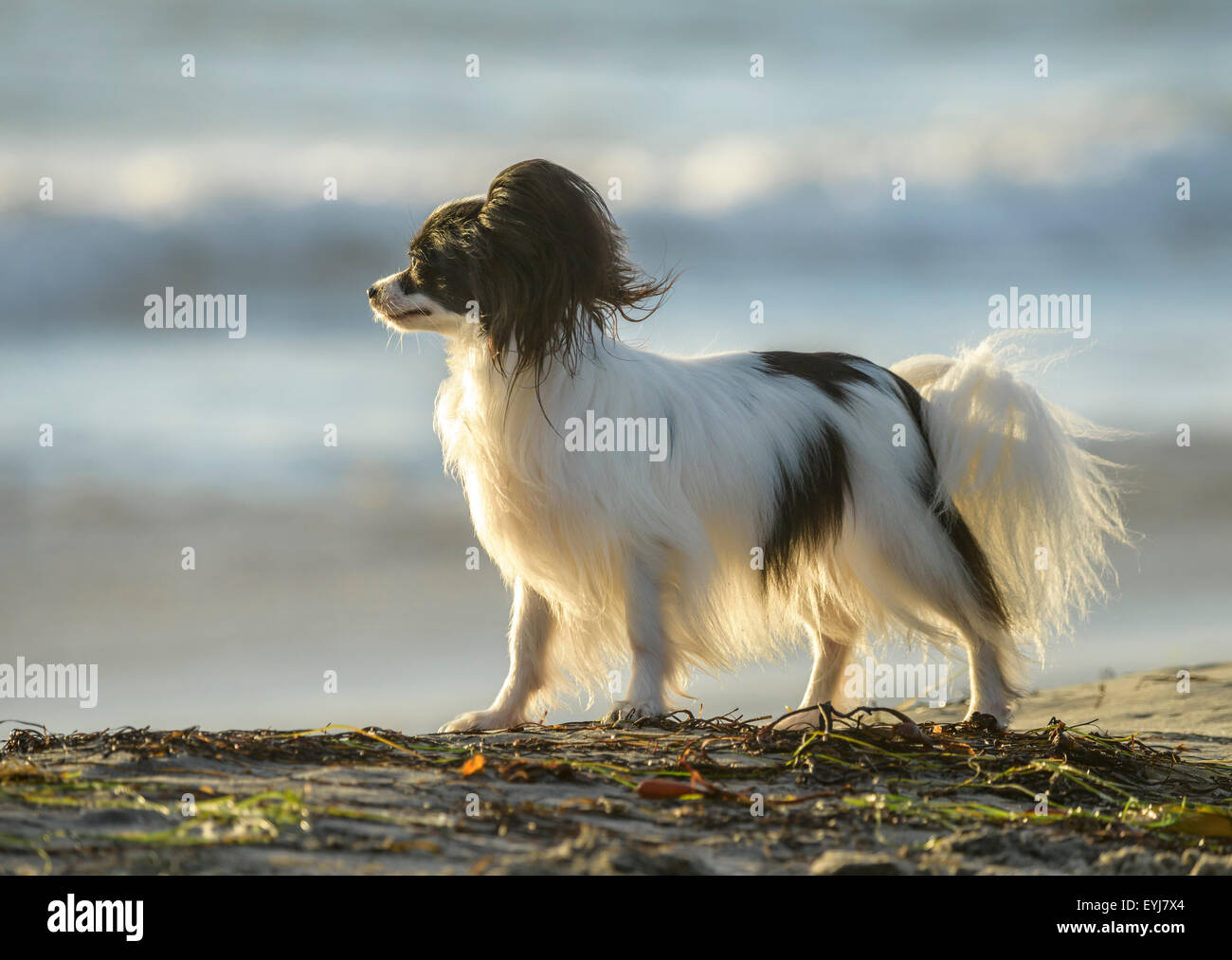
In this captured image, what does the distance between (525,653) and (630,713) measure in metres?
0.92

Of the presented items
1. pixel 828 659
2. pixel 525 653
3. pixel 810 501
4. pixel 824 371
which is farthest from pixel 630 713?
pixel 824 371

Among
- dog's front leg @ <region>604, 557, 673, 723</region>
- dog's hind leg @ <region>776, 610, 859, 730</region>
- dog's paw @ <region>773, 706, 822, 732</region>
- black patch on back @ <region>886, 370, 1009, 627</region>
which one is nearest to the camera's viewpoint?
dog's paw @ <region>773, 706, 822, 732</region>

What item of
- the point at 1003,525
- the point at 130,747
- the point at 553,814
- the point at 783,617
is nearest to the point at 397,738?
the point at 130,747

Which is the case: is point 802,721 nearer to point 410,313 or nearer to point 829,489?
point 829,489

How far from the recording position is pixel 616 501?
5.64 metres

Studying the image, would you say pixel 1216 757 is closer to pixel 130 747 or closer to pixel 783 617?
pixel 783 617

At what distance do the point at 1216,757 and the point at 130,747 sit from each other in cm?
462

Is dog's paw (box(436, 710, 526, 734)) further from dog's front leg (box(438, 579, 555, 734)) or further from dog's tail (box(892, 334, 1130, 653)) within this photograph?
dog's tail (box(892, 334, 1130, 653))

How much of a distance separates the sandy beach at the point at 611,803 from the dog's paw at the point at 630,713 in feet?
0.73

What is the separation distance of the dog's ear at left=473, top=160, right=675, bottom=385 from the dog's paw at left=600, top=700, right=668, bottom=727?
1396mm

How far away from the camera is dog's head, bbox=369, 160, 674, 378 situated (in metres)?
5.50

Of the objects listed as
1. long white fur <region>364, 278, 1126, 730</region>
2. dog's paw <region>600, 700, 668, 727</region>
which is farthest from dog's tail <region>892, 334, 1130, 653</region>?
dog's paw <region>600, 700, 668, 727</region>

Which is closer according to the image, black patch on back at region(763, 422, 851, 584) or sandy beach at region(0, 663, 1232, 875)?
sandy beach at region(0, 663, 1232, 875)

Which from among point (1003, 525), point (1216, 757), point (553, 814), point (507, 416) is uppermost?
point (507, 416)
